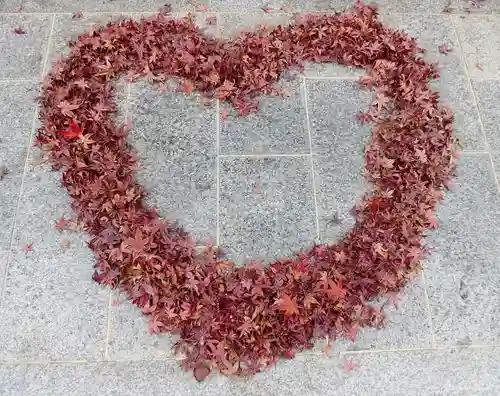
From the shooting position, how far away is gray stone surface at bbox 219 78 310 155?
405 centimetres

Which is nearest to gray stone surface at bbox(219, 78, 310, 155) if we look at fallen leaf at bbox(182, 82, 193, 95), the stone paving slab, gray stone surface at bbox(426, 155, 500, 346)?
the stone paving slab

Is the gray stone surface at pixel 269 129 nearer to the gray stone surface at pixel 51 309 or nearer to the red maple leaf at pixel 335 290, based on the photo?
the red maple leaf at pixel 335 290

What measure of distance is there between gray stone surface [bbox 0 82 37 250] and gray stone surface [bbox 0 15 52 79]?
138mm

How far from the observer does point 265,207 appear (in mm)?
3830

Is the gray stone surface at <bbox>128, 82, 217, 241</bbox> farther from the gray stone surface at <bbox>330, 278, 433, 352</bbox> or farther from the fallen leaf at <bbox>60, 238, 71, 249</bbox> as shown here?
the gray stone surface at <bbox>330, 278, 433, 352</bbox>

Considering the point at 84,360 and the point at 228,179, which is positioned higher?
the point at 228,179

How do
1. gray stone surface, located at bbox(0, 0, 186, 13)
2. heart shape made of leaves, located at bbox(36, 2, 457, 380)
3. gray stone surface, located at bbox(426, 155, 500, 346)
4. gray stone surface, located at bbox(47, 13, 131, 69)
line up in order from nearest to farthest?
heart shape made of leaves, located at bbox(36, 2, 457, 380) < gray stone surface, located at bbox(426, 155, 500, 346) < gray stone surface, located at bbox(47, 13, 131, 69) < gray stone surface, located at bbox(0, 0, 186, 13)

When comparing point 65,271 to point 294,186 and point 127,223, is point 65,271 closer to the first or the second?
point 127,223

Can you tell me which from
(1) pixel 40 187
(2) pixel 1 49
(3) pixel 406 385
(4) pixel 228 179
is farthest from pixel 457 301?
(2) pixel 1 49

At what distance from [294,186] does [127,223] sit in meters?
1.20

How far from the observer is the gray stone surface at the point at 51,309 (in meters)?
3.29

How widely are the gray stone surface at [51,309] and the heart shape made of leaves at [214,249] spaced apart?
176mm

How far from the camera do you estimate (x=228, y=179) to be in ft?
12.9

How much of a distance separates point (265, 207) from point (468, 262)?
142 centimetres
